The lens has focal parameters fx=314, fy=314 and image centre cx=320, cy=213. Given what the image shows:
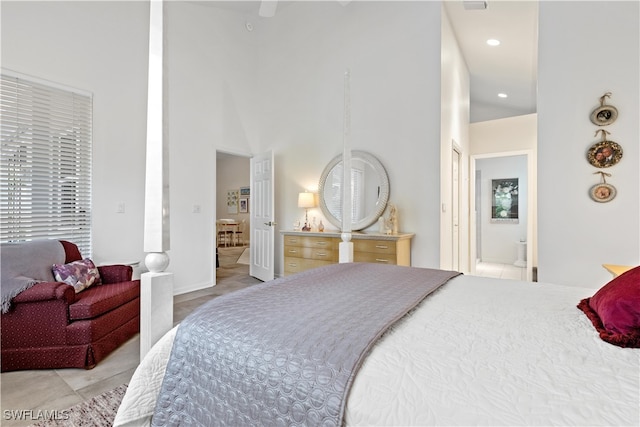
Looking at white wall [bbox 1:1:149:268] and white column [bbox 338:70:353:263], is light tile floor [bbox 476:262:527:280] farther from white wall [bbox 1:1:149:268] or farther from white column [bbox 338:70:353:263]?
white wall [bbox 1:1:149:268]

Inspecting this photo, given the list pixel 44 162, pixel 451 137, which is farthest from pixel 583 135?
pixel 44 162

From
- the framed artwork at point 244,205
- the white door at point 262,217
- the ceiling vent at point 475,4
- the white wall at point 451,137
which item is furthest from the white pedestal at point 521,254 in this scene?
the framed artwork at point 244,205

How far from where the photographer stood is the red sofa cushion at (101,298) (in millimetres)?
2062

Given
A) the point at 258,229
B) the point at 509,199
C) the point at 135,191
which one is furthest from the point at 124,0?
the point at 509,199

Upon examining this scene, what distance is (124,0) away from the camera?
3.43 m

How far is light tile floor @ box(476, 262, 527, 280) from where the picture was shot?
5.27 meters

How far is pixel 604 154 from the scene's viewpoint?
2541 millimetres

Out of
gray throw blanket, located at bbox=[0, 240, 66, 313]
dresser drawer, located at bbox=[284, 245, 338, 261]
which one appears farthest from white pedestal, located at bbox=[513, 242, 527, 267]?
gray throw blanket, located at bbox=[0, 240, 66, 313]

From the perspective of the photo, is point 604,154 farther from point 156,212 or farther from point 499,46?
point 156,212

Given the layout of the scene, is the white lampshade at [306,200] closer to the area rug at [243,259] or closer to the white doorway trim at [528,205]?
the area rug at [243,259]

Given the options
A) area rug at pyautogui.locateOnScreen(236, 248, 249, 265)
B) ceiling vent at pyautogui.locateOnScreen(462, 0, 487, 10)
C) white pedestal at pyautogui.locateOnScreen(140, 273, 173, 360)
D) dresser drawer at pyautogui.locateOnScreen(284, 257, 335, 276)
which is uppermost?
ceiling vent at pyautogui.locateOnScreen(462, 0, 487, 10)

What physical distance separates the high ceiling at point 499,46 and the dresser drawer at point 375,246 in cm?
233

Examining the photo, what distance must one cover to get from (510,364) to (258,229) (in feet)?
14.3

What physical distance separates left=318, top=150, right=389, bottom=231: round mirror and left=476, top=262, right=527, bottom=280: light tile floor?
8.71 ft
